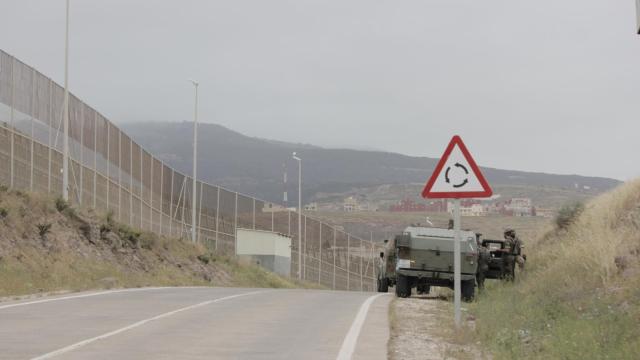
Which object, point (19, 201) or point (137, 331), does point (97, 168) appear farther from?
point (137, 331)

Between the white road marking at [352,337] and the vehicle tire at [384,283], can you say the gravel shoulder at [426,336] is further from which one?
the vehicle tire at [384,283]

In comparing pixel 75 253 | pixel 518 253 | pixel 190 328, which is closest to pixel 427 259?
pixel 518 253

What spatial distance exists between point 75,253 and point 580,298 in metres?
19.6

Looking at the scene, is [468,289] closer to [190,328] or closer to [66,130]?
[190,328]

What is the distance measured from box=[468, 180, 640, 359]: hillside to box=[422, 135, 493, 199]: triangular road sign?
7.08 feet

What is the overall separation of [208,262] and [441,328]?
112ft

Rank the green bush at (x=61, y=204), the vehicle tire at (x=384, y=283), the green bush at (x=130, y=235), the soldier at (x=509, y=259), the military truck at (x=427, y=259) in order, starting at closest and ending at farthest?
1. the military truck at (x=427, y=259)
2. the soldier at (x=509, y=259)
3. the vehicle tire at (x=384, y=283)
4. the green bush at (x=61, y=204)
5. the green bush at (x=130, y=235)

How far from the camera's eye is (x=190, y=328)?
50.1ft

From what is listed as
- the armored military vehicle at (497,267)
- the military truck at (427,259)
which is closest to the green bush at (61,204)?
the military truck at (427,259)

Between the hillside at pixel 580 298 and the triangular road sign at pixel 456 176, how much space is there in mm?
2157

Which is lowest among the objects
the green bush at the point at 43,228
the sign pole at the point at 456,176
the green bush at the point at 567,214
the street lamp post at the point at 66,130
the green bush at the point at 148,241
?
the green bush at the point at 148,241

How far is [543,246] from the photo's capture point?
108ft

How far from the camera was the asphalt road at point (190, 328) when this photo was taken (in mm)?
12227

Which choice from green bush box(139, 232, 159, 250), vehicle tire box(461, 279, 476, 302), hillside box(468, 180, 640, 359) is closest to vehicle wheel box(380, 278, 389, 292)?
hillside box(468, 180, 640, 359)
